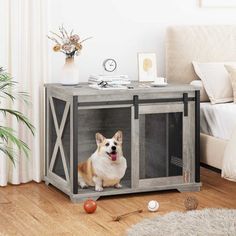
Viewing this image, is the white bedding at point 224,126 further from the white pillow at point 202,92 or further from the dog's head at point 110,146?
the dog's head at point 110,146

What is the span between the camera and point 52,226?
4074 mm

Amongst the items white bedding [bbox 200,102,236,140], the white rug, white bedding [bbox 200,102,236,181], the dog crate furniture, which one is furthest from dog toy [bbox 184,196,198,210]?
white bedding [bbox 200,102,236,140]

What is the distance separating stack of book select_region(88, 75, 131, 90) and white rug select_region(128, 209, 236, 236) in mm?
1052

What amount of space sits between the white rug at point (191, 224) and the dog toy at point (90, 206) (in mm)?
378

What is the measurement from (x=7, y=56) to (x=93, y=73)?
2.32 feet

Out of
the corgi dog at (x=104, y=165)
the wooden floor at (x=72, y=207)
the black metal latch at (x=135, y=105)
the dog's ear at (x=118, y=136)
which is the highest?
the black metal latch at (x=135, y=105)

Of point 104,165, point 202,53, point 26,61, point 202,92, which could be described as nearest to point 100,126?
point 104,165

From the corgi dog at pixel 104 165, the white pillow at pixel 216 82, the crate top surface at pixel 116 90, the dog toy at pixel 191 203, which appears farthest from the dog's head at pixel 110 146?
the white pillow at pixel 216 82

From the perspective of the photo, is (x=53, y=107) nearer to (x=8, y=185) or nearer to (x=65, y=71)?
(x=65, y=71)

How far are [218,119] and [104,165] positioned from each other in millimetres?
899

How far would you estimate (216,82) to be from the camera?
5.25 metres

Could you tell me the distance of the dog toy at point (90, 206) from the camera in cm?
432

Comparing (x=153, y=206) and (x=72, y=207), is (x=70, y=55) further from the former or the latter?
(x=153, y=206)

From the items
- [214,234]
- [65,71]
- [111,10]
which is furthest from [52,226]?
[111,10]
